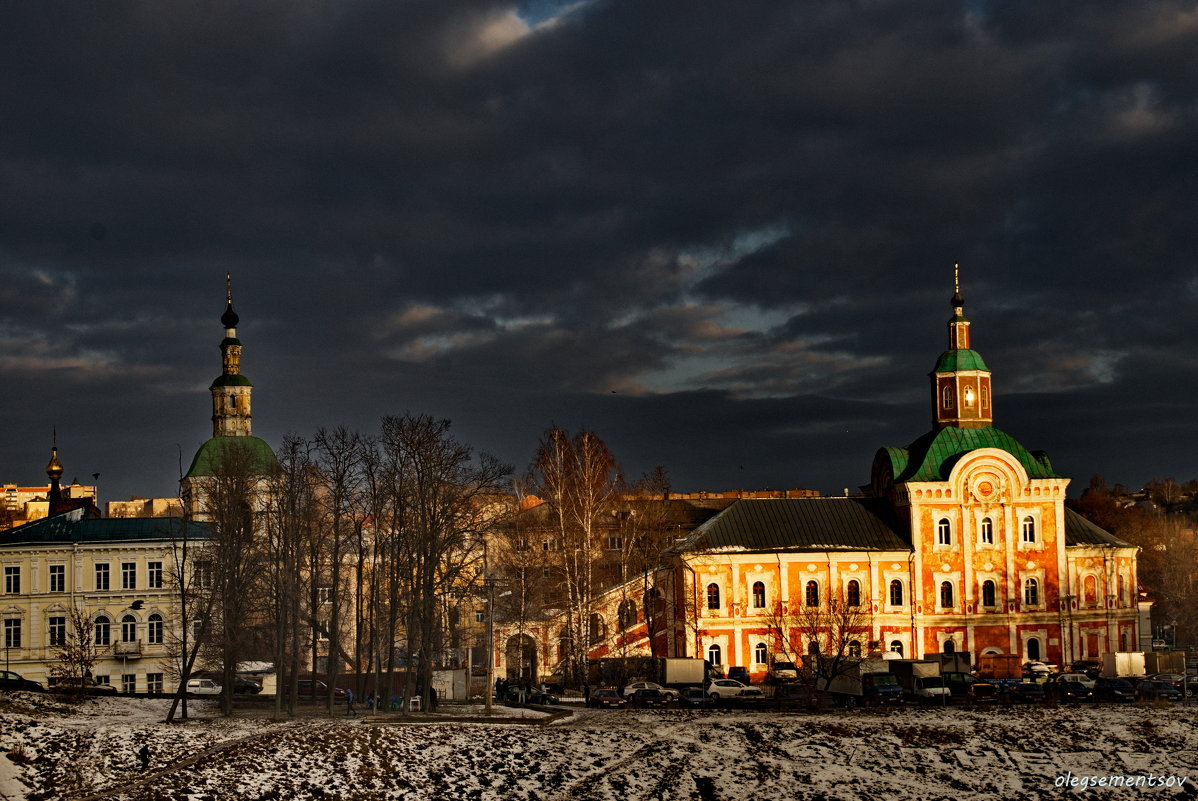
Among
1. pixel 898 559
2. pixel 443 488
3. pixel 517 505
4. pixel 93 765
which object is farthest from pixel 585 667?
pixel 93 765

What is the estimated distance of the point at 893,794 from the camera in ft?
113

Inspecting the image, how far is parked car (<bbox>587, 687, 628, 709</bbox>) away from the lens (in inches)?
1971

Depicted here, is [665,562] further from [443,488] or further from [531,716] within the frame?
[531,716]

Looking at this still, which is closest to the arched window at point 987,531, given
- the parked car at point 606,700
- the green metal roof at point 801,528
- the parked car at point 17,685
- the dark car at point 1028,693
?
the green metal roof at point 801,528

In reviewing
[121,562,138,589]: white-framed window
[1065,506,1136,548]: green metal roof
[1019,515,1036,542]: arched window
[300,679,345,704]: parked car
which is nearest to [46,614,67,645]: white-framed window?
[121,562,138,589]: white-framed window

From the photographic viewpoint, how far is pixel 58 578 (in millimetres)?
64062

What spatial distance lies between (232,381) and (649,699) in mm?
46855

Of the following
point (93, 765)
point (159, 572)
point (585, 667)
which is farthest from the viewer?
point (159, 572)

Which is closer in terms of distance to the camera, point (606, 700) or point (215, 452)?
point (606, 700)

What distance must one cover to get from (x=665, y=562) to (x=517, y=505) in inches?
348

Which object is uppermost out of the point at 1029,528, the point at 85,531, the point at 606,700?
the point at 85,531

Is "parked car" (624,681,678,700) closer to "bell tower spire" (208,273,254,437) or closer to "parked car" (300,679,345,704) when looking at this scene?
"parked car" (300,679,345,704)

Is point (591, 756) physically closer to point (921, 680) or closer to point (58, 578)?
point (921, 680)

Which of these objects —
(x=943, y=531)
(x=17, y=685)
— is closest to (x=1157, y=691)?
(x=943, y=531)
